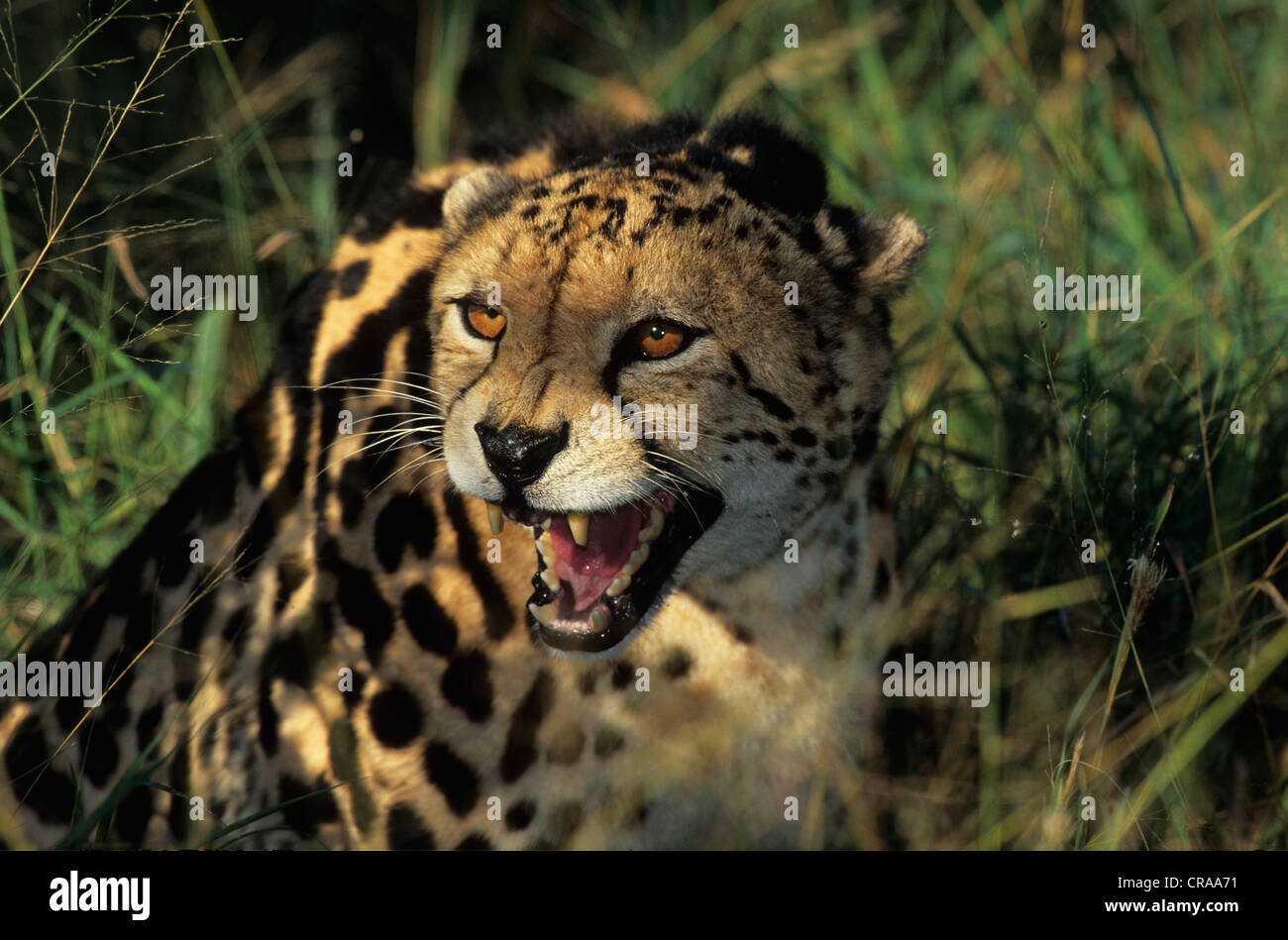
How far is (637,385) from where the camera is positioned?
2818mm

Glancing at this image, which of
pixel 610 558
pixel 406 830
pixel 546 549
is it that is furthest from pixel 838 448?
pixel 406 830

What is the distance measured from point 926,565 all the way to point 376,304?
5.41 feet

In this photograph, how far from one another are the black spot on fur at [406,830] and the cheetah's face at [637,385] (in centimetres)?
52

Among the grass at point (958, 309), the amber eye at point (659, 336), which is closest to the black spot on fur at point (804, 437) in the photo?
the amber eye at point (659, 336)

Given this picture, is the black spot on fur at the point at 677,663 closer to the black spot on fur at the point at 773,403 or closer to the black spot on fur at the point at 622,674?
the black spot on fur at the point at 622,674

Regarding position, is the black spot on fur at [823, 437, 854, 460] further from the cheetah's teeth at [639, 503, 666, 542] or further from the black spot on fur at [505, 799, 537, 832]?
the black spot on fur at [505, 799, 537, 832]

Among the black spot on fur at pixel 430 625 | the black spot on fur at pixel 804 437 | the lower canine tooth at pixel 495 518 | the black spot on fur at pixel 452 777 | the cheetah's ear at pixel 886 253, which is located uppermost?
the cheetah's ear at pixel 886 253

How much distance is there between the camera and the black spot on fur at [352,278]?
3342 millimetres

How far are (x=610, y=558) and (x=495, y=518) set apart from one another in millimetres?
253

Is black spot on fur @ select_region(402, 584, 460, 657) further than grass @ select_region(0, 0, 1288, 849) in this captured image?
No

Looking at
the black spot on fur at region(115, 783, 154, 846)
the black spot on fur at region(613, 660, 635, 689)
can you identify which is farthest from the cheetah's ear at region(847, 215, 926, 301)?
the black spot on fur at region(115, 783, 154, 846)

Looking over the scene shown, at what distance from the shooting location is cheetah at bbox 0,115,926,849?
112 inches
